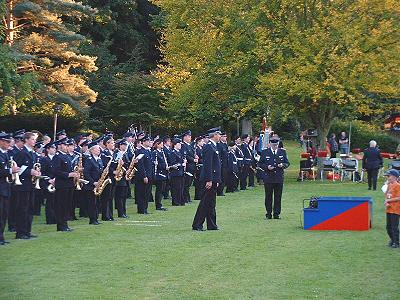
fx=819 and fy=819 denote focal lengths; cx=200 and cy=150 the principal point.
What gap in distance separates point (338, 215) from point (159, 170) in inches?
317

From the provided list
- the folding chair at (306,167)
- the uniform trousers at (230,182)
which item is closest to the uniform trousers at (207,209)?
the uniform trousers at (230,182)

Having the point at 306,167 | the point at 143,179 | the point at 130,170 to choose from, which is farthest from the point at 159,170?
the point at 306,167

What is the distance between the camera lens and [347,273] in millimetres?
13141

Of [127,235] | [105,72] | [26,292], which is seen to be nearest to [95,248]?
[127,235]

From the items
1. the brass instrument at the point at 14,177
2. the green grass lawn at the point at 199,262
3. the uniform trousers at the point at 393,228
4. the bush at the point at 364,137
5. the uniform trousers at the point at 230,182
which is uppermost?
the bush at the point at 364,137

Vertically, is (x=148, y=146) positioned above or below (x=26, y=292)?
above

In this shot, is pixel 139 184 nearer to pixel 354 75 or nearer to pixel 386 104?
pixel 354 75

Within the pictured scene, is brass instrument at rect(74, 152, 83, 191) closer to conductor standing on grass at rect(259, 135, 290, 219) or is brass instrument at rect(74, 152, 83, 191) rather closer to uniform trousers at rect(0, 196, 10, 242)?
uniform trousers at rect(0, 196, 10, 242)

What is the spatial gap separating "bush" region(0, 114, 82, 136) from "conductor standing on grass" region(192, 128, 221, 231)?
23523mm

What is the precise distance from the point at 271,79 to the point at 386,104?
21.6 ft

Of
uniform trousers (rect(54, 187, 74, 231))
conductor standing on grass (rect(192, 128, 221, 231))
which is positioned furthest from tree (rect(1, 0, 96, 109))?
conductor standing on grass (rect(192, 128, 221, 231))

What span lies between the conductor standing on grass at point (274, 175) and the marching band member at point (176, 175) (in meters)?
5.16

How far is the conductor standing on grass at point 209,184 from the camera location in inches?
730

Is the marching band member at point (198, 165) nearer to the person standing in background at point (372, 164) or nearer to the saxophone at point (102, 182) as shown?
the person standing in background at point (372, 164)
